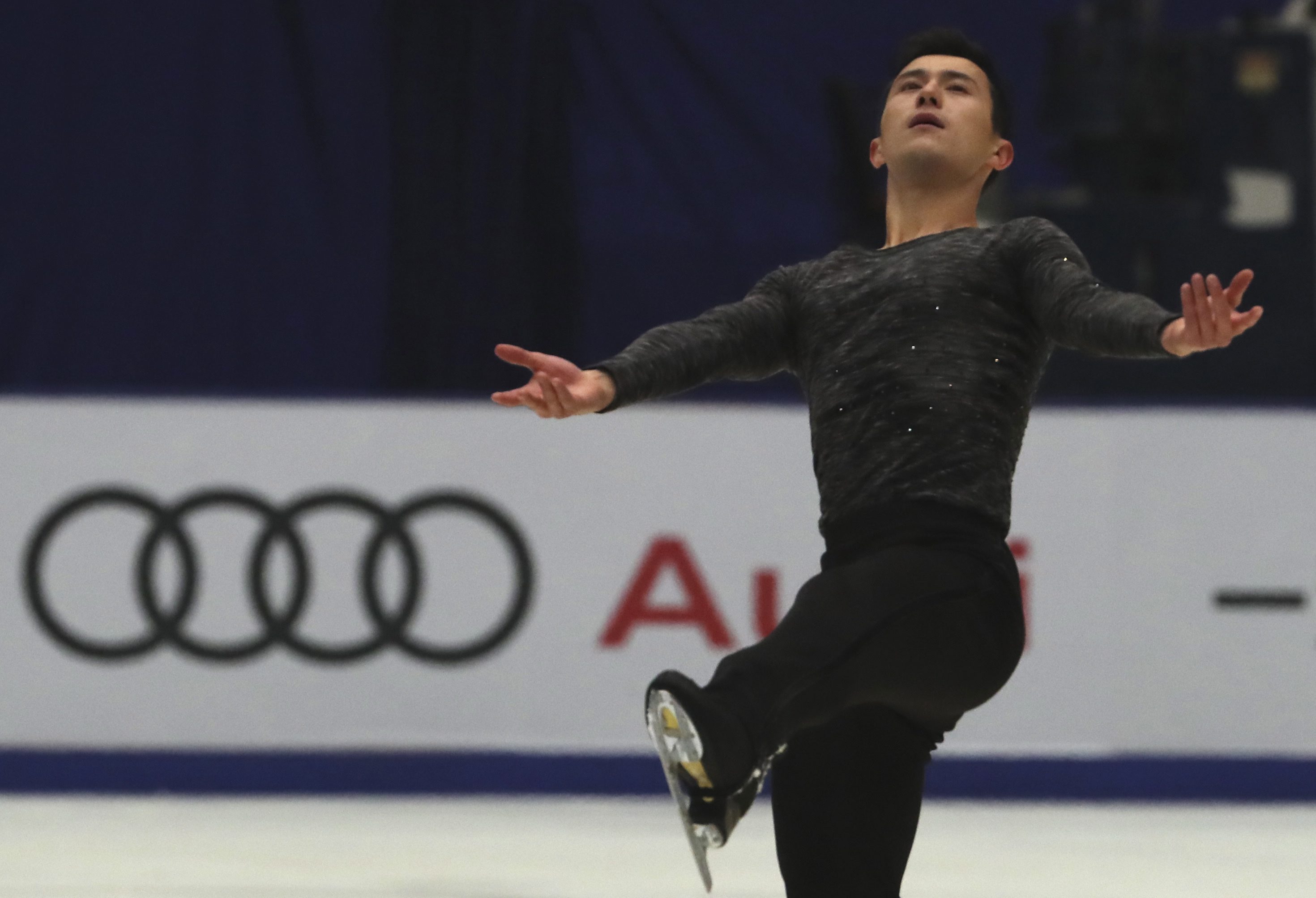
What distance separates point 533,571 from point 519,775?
1.92 ft

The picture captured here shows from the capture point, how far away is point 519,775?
552cm

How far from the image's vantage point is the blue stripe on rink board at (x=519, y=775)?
5488 mm

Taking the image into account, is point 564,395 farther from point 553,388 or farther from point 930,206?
point 930,206

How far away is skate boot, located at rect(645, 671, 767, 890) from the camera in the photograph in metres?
2.20

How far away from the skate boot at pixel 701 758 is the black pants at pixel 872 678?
0.03m

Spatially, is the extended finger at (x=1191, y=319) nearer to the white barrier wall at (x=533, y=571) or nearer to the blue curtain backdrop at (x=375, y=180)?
the white barrier wall at (x=533, y=571)

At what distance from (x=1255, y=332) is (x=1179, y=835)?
1.69 m

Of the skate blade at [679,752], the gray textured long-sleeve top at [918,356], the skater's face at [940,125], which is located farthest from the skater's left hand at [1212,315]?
the skate blade at [679,752]

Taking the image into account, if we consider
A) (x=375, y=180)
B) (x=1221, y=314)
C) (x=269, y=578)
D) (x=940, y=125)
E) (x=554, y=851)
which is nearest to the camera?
(x=1221, y=314)

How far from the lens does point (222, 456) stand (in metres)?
5.59

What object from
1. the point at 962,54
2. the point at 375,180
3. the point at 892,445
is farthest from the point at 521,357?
the point at 375,180

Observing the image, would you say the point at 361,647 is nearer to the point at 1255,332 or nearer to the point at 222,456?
the point at 222,456

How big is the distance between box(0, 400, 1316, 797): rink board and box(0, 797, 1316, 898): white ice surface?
0.17 m

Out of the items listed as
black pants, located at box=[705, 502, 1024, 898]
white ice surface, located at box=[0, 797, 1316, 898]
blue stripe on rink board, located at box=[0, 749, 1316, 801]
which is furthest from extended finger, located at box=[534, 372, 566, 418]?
blue stripe on rink board, located at box=[0, 749, 1316, 801]
